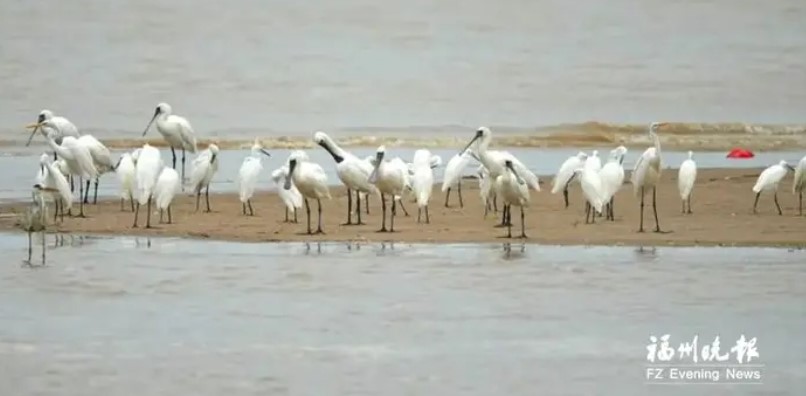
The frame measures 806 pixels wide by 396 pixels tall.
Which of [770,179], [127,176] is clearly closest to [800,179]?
[770,179]

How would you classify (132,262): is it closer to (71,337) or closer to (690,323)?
(71,337)

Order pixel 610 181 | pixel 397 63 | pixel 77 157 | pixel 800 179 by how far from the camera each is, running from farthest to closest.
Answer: pixel 397 63, pixel 77 157, pixel 800 179, pixel 610 181

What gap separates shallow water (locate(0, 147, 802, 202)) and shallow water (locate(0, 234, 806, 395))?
677 centimetres

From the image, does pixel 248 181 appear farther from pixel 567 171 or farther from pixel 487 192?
pixel 567 171

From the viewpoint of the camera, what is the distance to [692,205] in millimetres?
20609

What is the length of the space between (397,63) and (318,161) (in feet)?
61.9

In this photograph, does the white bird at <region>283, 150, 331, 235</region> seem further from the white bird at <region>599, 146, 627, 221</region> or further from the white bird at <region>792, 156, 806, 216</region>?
the white bird at <region>792, 156, 806, 216</region>

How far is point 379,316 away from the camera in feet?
43.3

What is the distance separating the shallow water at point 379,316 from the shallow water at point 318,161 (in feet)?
22.2

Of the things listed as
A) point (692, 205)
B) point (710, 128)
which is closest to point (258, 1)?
point (710, 128)

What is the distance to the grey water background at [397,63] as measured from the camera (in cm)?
3884

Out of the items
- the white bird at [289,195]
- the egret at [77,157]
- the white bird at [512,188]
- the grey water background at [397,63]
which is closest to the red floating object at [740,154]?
the grey water background at [397,63]

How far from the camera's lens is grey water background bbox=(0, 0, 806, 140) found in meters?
38.8

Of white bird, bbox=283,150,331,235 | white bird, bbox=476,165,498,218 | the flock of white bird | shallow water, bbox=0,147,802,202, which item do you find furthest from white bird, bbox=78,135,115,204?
white bird, bbox=476,165,498,218
